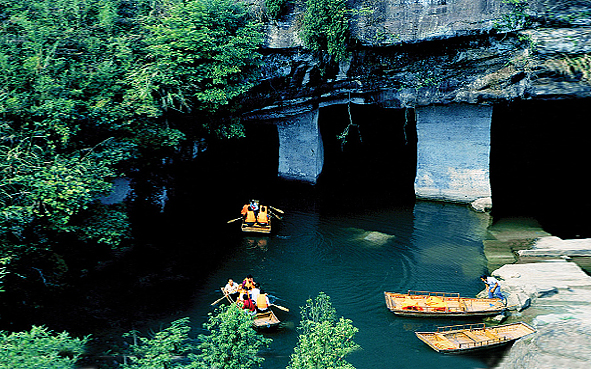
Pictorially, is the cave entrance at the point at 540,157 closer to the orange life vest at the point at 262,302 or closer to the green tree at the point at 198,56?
the green tree at the point at 198,56

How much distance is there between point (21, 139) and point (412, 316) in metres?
10.6

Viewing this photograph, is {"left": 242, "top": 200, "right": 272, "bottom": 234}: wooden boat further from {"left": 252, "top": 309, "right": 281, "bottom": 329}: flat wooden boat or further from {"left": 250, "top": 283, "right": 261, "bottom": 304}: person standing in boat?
{"left": 252, "top": 309, "right": 281, "bottom": 329}: flat wooden boat

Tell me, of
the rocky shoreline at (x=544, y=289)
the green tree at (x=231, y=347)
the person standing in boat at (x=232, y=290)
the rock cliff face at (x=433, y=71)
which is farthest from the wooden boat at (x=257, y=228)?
the green tree at (x=231, y=347)

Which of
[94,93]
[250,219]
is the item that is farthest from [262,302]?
[94,93]

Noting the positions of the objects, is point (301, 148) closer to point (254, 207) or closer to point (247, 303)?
point (254, 207)

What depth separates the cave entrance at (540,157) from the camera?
19609 mm

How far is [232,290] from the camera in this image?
42.0ft

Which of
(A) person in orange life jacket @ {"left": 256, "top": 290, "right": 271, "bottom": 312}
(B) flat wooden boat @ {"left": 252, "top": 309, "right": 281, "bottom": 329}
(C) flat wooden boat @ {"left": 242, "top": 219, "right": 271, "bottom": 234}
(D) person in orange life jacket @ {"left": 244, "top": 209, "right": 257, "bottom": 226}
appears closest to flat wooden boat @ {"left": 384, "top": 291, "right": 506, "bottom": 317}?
(B) flat wooden boat @ {"left": 252, "top": 309, "right": 281, "bottom": 329}

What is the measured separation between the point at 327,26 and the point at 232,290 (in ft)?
31.8

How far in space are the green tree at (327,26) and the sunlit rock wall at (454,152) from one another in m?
4.68

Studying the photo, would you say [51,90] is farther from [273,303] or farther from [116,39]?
[273,303]

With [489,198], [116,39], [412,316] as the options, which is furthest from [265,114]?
[412,316]

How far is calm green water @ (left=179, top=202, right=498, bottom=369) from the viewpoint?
11.0 metres

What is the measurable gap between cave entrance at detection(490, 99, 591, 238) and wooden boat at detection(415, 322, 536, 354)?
336 inches
